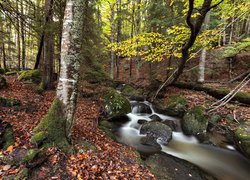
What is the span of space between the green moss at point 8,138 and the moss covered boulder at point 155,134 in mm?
4834

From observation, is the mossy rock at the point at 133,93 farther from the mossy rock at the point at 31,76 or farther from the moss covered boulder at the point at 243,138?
the moss covered boulder at the point at 243,138

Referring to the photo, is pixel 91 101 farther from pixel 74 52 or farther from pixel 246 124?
pixel 246 124

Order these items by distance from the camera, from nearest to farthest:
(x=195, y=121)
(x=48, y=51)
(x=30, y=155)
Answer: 1. (x=30, y=155)
2. (x=195, y=121)
3. (x=48, y=51)

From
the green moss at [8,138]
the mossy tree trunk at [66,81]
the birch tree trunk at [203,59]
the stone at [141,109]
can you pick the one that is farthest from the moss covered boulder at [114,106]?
the birch tree trunk at [203,59]

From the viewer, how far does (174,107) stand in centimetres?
937

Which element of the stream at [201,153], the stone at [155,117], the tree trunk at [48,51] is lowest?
the stream at [201,153]

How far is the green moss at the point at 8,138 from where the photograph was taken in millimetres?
3529

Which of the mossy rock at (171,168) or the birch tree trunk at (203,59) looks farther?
the birch tree trunk at (203,59)

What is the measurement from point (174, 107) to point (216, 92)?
8.34ft

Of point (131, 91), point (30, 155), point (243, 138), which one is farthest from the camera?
point (131, 91)

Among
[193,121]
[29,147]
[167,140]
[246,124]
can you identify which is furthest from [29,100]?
[246,124]

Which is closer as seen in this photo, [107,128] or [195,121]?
[107,128]

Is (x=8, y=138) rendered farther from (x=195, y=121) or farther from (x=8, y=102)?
(x=195, y=121)

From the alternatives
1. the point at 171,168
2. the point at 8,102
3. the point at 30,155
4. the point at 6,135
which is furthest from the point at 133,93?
the point at 30,155
